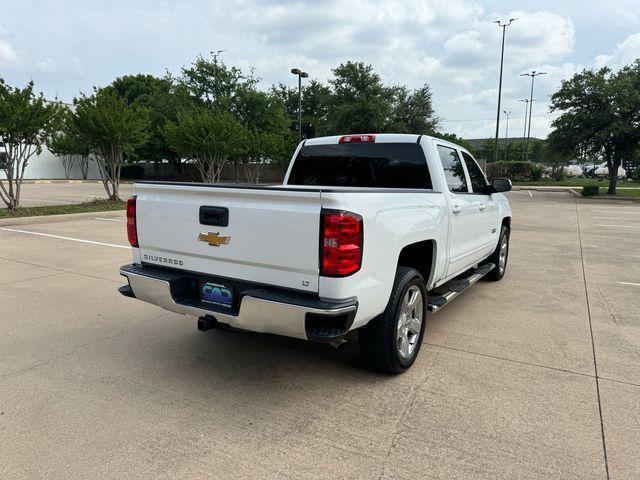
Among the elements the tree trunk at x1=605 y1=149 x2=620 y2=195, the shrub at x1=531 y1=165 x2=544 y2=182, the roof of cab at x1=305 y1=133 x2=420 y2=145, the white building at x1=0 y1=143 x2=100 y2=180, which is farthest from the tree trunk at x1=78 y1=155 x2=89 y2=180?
the roof of cab at x1=305 y1=133 x2=420 y2=145

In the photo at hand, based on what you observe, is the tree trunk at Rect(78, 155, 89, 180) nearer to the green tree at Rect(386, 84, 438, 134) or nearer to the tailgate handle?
the green tree at Rect(386, 84, 438, 134)

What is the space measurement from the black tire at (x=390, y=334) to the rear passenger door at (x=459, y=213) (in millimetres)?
971

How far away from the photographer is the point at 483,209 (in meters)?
5.39

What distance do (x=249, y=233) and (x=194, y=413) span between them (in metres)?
1.26

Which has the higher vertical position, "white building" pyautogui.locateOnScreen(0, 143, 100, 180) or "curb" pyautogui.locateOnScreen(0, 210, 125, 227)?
"white building" pyautogui.locateOnScreen(0, 143, 100, 180)

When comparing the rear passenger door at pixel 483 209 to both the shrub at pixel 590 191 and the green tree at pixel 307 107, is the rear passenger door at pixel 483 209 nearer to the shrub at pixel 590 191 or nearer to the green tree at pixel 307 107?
the shrub at pixel 590 191

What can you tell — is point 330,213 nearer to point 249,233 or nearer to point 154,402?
point 249,233

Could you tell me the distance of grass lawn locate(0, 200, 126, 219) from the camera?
13.3 metres

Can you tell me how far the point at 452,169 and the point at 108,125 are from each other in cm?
1454

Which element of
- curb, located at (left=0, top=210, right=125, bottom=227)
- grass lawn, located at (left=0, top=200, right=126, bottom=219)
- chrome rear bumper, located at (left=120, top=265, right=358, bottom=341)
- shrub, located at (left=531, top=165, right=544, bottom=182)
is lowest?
curb, located at (left=0, top=210, right=125, bottom=227)

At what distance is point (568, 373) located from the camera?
3.72 metres

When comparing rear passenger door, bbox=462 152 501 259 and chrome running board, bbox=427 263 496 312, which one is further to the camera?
rear passenger door, bbox=462 152 501 259

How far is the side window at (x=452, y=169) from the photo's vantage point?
15.2ft

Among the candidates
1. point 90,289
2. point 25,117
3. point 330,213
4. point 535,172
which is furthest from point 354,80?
point 330,213
